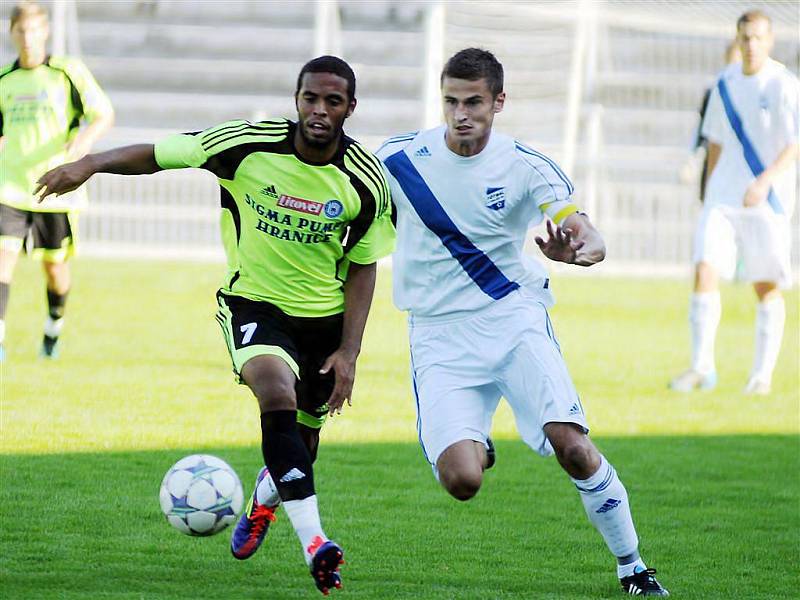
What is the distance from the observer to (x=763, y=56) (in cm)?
1132

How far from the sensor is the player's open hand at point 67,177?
5.27m

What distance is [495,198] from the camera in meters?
5.89

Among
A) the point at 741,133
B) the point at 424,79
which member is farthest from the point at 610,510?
the point at 424,79

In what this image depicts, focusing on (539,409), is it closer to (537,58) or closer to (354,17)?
(537,58)

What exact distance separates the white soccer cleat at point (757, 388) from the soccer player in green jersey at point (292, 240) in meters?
6.04

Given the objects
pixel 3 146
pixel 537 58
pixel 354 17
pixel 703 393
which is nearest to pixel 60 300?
pixel 3 146

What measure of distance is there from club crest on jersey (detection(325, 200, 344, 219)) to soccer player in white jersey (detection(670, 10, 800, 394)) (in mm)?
6034

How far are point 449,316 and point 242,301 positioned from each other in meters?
0.86

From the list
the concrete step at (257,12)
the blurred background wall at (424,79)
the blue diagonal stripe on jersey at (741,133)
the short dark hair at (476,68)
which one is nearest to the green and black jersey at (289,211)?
the short dark hair at (476,68)

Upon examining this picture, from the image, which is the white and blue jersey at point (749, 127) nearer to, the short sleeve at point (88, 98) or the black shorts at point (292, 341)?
the short sleeve at point (88, 98)

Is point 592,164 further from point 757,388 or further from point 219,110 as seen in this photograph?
point 757,388

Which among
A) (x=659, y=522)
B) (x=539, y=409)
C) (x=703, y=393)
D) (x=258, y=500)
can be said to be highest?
(x=539, y=409)

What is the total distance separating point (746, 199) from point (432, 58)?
959 cm

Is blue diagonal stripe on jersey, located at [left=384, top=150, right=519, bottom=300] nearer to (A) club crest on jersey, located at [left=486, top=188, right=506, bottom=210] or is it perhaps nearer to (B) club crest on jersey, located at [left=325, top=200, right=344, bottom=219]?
(A) club crest on jersey, located at [left=486, top=188, right=506, bottom=210]
